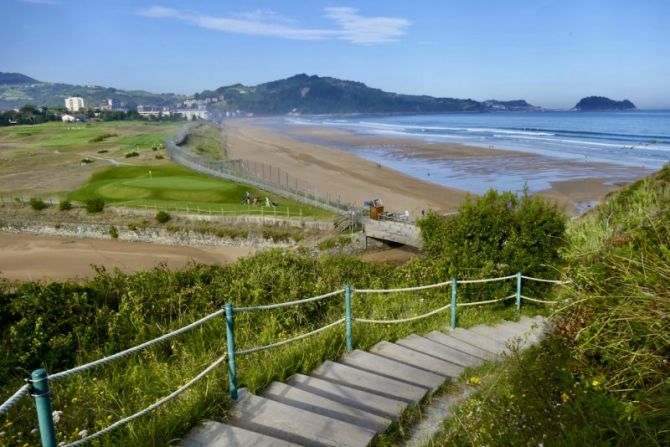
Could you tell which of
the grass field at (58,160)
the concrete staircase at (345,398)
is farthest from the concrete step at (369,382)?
the grass field at (58,160)

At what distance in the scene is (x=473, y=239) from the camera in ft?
37.2

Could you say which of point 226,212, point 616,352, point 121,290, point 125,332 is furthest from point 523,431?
point 226,212

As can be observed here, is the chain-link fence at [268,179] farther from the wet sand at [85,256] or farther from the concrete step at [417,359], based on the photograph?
the concrete step at [417,359]

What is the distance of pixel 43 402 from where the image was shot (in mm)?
2904

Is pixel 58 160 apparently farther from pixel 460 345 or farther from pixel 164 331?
pixel 460 345

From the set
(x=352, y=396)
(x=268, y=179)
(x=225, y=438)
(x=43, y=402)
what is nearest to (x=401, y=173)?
(x=268, y=179)

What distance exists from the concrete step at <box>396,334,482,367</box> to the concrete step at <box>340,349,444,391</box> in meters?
0.82

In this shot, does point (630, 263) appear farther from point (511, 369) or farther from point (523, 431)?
point (523, 431)

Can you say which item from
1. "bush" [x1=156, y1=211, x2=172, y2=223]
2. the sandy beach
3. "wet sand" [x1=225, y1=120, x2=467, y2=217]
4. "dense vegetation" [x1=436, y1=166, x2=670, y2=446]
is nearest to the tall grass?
"dense vegetation" [x1=436, y1=166, x2=670, y2=446]

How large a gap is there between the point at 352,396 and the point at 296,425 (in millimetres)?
862

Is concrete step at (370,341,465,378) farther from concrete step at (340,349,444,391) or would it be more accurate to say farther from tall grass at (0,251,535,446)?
tall grass at (0,251,535,446)

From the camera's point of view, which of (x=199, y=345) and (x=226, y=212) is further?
(x=226, y=212)

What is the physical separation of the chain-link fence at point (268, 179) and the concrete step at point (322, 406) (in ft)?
76.4

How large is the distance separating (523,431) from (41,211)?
3751 cm
